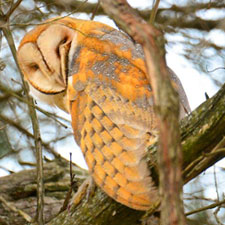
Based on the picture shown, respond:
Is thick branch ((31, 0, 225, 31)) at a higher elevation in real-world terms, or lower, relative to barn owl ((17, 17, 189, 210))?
higher

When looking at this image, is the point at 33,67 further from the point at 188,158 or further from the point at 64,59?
the point at 188,158

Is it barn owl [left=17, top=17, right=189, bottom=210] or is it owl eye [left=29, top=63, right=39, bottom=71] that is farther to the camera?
owl eye [left=29, top=63, right=39, bottom=71]

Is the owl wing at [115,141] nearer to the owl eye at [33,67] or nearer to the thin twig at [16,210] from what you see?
the owl eye at [33,67]

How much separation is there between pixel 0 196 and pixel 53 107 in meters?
0.71

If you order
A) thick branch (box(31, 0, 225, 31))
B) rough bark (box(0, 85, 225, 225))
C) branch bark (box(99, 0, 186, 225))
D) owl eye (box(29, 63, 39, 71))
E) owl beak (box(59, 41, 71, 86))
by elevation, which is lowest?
branch bark (box(99, 0, 186, 225))

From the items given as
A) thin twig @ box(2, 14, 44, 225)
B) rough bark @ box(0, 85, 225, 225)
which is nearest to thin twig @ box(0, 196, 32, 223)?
rough bark @ box(0, 85, 225, 225)

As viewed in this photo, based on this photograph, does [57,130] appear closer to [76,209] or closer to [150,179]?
[76,209]

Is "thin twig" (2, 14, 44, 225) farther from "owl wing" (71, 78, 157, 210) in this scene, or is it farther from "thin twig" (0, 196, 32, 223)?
"thin twig" (0, 196, 32, 223)

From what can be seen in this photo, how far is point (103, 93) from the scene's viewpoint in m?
2.70

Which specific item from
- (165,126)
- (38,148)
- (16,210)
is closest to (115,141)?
(38,148)

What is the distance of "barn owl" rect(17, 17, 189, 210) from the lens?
239 centimetres

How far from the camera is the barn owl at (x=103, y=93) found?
2.39 metres

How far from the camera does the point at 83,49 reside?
2963mm

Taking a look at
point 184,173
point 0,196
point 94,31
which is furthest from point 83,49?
point 0,196
